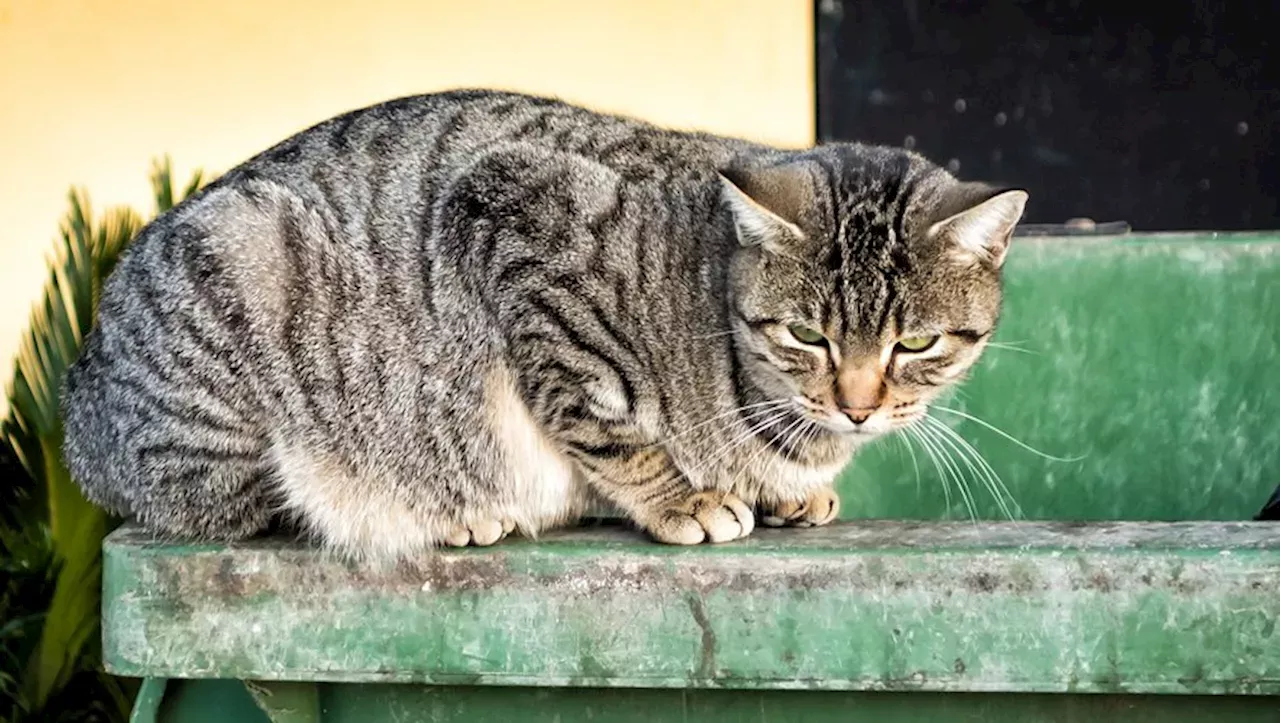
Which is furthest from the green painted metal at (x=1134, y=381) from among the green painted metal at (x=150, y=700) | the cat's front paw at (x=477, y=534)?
the green painted metal at (x=150, y=700)

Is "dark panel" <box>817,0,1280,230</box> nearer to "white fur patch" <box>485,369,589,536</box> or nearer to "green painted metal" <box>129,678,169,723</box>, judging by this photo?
"white fur patch" <box>485,369,589,536</box>

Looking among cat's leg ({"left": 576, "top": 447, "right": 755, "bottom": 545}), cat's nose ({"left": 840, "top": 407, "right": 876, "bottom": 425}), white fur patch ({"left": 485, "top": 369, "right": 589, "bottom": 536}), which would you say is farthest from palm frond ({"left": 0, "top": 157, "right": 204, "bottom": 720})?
cat's nose ({"left": 840, "top": 407, "right": 876, "bottom": 425})

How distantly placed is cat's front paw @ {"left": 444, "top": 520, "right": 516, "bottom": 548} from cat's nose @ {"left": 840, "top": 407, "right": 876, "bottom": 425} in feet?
1.41

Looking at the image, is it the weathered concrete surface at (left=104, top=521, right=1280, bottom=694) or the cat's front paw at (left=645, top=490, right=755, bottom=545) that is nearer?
the weathered concrete surface at (left=104, top=521, right=1280, bottom=694)

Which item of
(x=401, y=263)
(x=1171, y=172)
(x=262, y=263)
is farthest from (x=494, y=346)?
(x=1171, y=172)

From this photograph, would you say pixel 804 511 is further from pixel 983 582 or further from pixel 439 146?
pixel 439 146

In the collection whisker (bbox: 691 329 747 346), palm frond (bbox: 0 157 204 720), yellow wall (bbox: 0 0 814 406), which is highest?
yellow wall (bbox: 0 0 814 406)

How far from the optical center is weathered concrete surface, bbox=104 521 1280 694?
130 cm

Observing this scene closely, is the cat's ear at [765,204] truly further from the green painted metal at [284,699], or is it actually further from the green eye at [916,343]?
the green painted metal at [284,699]

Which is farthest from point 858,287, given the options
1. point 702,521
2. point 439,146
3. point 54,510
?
→ point 54,510

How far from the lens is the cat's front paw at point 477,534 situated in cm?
166

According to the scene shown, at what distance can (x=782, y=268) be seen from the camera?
5.60ft

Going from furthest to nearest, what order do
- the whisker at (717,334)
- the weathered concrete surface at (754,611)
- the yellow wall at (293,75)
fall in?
the yellow wall at (293,75) < the whisker at (717,334) < the weathered concrete surface at (754,611)

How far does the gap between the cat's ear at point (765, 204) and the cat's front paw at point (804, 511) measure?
0.35 metres
